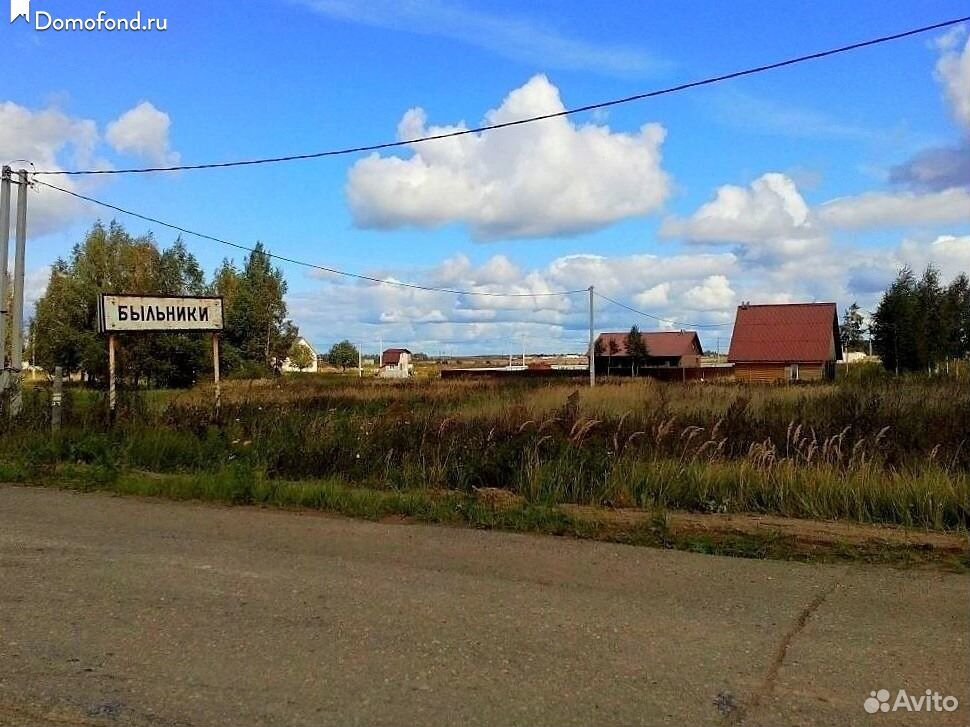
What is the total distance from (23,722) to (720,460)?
756 cm

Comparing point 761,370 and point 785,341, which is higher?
point 785,341

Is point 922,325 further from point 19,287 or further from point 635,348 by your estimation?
point 19,287

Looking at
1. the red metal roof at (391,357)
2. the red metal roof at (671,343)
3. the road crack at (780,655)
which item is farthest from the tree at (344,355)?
the road crack at (780,655)

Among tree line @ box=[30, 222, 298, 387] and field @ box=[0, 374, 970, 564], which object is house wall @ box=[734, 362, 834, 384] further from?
field @ box=[0, 374, 970, 564]

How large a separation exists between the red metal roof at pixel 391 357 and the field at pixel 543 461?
385 ft

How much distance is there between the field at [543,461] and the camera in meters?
8.24

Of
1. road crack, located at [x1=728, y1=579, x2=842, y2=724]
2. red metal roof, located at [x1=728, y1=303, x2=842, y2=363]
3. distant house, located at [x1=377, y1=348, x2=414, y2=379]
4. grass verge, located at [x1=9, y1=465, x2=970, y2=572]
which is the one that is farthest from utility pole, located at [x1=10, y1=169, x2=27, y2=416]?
distant house, located at [x1=377, y1=348, x2=414, y2=379]

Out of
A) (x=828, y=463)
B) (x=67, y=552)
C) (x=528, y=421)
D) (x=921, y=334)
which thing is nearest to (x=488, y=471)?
(x=528, y=421)

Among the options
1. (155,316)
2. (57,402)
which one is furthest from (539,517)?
(155,316)

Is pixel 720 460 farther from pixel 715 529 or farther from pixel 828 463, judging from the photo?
pixel 715 529

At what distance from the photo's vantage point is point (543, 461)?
963 centimetres

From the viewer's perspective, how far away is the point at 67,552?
700cm

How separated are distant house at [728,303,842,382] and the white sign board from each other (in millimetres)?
46570

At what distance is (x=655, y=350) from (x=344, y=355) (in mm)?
91458
